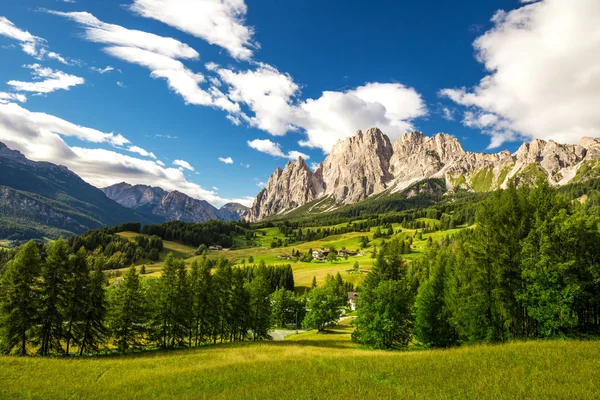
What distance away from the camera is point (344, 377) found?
785 inches

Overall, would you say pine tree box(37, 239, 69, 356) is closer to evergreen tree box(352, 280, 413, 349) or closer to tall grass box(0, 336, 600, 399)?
tall grass box(0, 336, 600, 399)

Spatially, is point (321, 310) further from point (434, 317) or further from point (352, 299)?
point (352, 299)

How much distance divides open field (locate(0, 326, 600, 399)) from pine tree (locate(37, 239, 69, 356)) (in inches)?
210

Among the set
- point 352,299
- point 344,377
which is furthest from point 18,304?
point 352,299

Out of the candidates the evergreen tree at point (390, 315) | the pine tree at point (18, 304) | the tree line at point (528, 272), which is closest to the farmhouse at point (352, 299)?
the evergreen tree at point (390, 315)

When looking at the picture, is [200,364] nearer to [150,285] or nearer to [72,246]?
[150,285]

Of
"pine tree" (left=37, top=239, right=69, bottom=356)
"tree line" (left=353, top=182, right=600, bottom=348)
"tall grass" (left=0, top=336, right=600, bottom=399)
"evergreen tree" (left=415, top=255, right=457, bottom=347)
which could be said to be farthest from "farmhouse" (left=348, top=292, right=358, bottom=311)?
"pine tree" (left=37, top=239, right=69, bottom=356)

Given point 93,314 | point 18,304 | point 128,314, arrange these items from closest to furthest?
1. point 18,304
2. point 93,314
3. point 128,314

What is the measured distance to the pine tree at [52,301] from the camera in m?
35.4

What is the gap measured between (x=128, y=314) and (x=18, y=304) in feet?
35.8

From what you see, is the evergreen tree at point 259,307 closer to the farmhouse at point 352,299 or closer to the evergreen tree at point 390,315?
the evergreen tree at point 390,315

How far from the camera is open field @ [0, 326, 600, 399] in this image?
15398 mm

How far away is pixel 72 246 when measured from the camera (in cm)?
18662

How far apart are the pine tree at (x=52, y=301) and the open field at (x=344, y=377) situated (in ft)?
17.5
